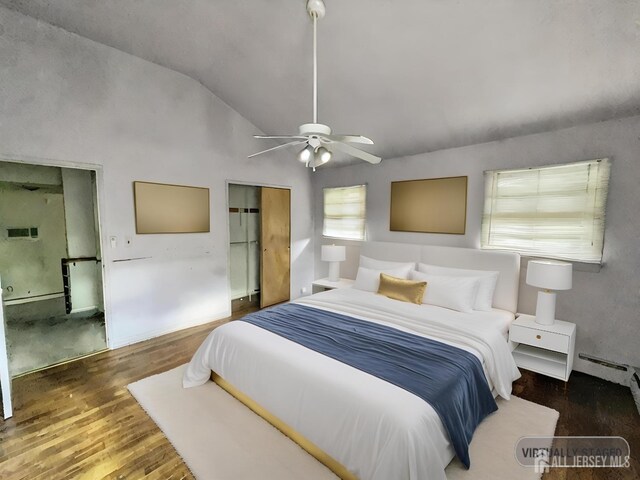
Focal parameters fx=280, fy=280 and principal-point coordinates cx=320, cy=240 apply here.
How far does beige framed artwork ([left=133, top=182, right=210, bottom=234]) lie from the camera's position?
3.39 meters

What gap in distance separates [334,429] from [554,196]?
3052 millimetres

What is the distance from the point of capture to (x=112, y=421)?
7.01ft

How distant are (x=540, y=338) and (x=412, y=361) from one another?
1.59 metres

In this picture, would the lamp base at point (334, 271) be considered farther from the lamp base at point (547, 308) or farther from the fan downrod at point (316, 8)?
the fan downrod at point (316, 8)

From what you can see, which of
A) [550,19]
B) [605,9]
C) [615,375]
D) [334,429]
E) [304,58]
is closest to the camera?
[334,429]

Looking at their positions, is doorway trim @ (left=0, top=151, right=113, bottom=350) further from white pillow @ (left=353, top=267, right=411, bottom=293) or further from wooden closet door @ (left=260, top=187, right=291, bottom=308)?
white pillow @ (left=353, top=267, right=411, bottom=293)

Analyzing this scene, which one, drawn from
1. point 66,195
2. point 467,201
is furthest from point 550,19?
point 66,195

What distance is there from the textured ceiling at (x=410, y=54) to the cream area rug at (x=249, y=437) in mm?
2685

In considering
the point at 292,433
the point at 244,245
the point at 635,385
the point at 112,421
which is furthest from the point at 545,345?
the point at 244,245

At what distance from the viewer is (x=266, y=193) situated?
4.64 meters

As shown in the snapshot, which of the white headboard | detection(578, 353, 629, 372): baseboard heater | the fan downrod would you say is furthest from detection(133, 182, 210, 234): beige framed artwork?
detection(578, 353, 629, 372): baseboard heater

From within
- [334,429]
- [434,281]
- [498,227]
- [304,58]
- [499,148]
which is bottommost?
[334,429]

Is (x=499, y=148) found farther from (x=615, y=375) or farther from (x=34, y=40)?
(x=34, y=40)

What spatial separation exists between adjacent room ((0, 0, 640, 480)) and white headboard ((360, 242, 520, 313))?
27 millimetres
